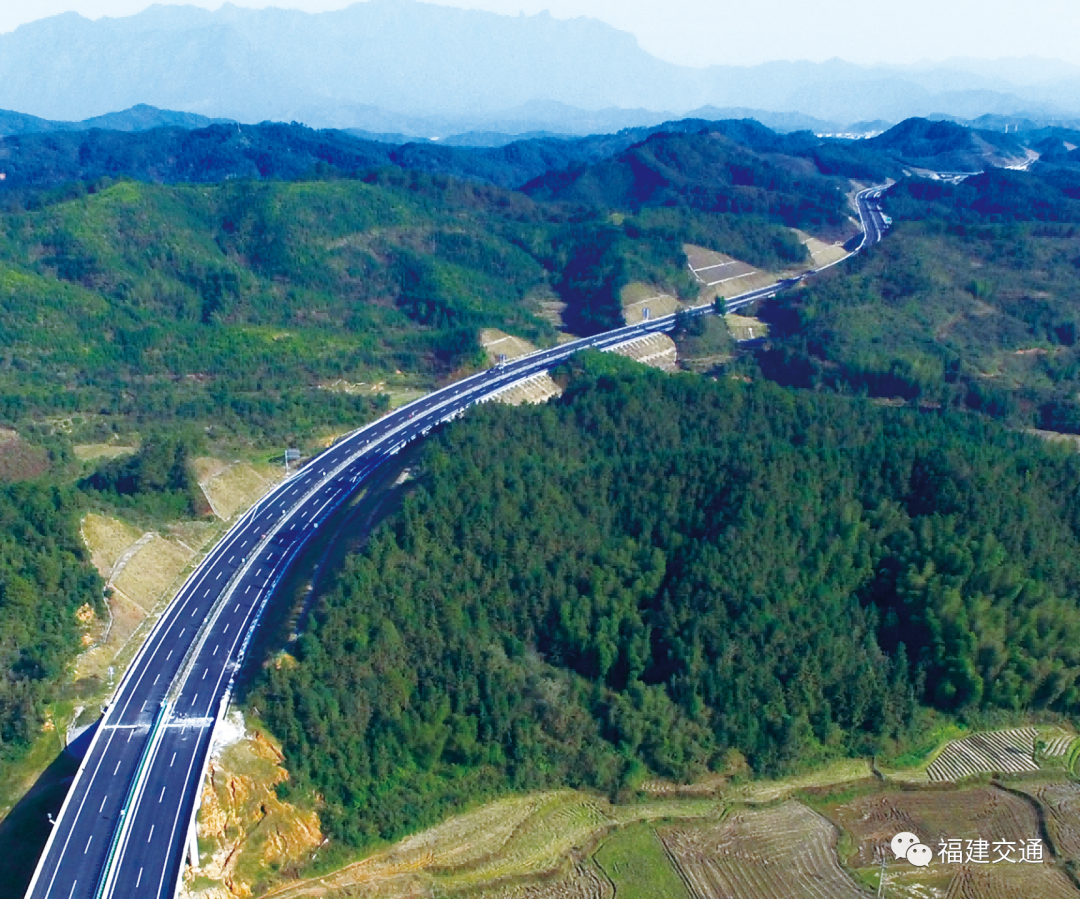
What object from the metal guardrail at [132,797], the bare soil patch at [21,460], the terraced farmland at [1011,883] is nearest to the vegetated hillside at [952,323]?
the terraced farmland at [1011,883]

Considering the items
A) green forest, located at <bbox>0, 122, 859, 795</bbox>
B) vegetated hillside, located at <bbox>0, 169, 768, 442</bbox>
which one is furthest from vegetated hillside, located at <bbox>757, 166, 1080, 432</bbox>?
vegetated hillside, located at <bbox>0, 169, 768, 442</bbox>

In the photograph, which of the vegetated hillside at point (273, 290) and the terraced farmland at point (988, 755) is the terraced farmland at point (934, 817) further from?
the vegetated hillside at point (273, 290)

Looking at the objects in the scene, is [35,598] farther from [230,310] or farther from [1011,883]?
[230,310]

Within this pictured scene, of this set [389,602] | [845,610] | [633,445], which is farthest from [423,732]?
[633,445]

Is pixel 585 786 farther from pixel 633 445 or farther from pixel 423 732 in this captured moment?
pixel 633 445

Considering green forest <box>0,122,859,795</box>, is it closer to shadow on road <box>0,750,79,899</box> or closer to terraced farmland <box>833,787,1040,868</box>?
shadow on road <box>0,750,79,899</box>
